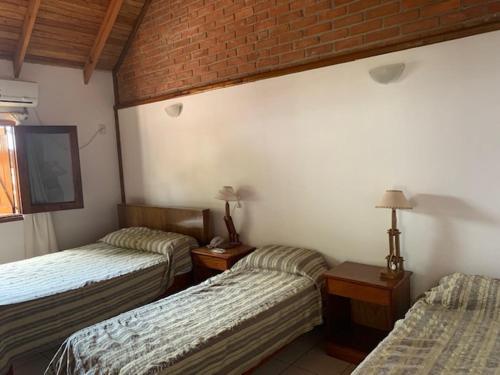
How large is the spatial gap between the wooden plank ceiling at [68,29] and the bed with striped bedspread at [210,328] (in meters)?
2.95

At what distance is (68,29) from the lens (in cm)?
394

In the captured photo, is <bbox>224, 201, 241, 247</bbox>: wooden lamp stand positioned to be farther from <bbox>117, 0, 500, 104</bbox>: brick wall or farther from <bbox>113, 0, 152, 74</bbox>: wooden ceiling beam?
<bbox>113, 0, 152, 74</bbox>: wooden ceiling beam

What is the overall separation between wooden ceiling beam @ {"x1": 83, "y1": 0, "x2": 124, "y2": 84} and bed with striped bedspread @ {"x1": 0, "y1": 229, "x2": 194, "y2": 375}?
2068 millimetres

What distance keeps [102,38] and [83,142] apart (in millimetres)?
1189

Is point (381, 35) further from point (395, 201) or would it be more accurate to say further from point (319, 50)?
point (395, 201)

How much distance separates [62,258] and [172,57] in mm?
2290

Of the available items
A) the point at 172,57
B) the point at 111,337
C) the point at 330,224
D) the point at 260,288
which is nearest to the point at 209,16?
the point at 172,57

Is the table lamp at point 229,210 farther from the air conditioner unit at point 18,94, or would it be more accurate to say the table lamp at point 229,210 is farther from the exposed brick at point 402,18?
the air conditioner unit at point 18,94

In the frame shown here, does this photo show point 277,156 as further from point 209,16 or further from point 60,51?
point 60,51

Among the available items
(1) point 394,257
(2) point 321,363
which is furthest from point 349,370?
(1) point 394,257

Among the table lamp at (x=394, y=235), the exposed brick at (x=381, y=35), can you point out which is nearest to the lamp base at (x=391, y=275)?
A: the table lamp at (x=394, y=235)

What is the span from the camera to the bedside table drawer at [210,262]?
10.6 ft

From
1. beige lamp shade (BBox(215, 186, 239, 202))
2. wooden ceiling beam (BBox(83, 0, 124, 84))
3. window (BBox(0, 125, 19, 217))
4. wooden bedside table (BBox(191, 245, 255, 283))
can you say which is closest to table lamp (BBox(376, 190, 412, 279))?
wooden bedside table (BBox(191, 245, 255, 283))

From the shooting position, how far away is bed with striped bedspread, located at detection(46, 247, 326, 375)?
1804 mm
